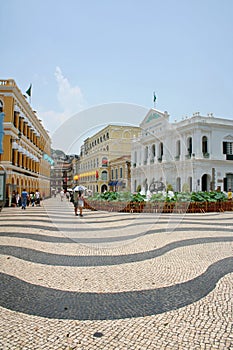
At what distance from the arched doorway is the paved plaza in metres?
24.2

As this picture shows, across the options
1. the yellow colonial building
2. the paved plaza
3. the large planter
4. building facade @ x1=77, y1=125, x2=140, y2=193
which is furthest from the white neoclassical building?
the paved plaza

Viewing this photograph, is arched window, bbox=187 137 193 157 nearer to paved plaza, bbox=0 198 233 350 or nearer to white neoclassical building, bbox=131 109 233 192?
white neoclassical building, bbox=131 109 233 192

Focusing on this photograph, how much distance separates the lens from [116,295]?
4156mm

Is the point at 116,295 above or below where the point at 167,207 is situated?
below

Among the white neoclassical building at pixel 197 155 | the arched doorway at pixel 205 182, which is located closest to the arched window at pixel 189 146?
the white neoclassical building at pixel 197 155

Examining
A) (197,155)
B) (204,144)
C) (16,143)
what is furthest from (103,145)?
(204,144)

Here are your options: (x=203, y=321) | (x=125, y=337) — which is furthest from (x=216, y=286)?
(x=125, y=337)

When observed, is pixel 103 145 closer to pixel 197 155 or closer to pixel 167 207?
pixel 167 207

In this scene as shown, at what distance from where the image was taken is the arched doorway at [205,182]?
103ft

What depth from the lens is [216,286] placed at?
4.58 meters

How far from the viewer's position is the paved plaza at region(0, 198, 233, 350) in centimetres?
297

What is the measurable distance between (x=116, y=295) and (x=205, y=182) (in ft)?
96.8

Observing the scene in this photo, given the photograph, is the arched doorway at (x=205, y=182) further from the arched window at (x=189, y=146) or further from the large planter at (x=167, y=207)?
the large planter at (x=167, y=207)

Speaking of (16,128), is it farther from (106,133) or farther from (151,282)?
(151,282)
